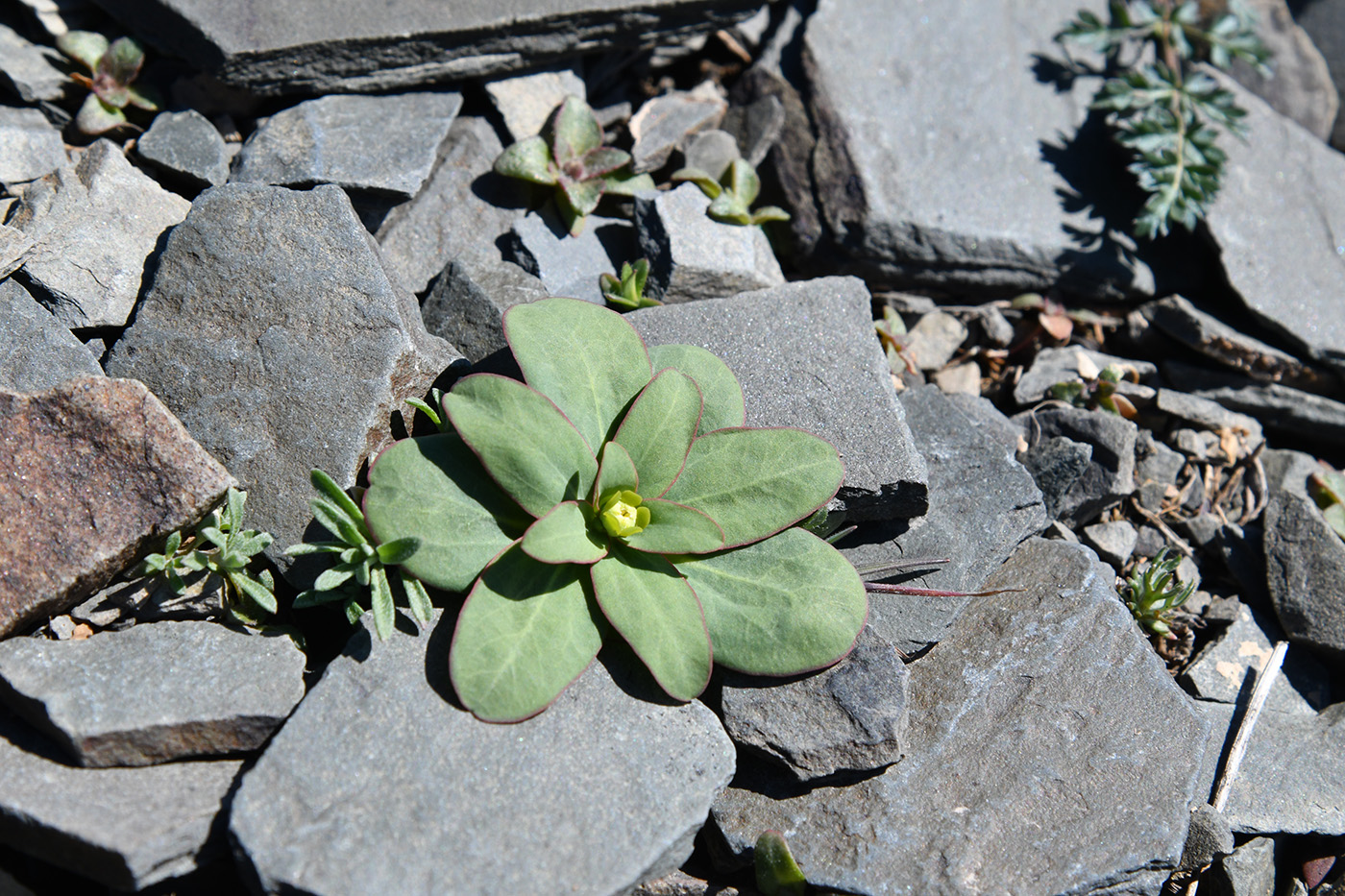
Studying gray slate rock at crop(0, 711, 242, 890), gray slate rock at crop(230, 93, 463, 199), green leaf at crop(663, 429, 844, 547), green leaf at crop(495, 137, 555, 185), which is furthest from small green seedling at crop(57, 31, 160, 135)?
green leaf at crop(663, 429, 844, 547)

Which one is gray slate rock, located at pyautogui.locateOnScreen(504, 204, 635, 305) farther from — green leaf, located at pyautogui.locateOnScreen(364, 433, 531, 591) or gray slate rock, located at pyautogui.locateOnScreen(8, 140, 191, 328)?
gray slate rock, located at pyautogui.locateOnScreen(8, 140, 191, 328)

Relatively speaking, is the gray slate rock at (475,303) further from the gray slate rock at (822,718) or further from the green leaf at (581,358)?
the gray slate rock at (822,718)

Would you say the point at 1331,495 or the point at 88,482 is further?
the point at 1331,495

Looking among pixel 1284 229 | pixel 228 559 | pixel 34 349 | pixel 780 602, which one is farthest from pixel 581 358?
pixel 1284 229

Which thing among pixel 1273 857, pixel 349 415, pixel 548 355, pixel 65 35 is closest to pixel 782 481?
pixel 548 355

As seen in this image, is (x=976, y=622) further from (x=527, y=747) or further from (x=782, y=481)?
(x=527, y=747)

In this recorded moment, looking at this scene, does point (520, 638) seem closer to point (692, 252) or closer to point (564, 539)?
point (564, 539)

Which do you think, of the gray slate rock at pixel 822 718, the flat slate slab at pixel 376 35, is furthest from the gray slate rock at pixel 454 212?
the gray slate rock at pixel 822 718
